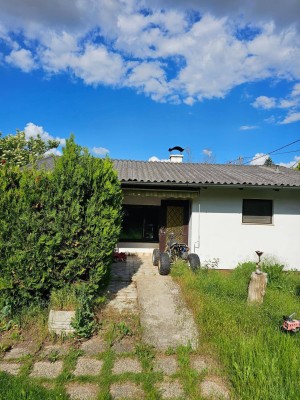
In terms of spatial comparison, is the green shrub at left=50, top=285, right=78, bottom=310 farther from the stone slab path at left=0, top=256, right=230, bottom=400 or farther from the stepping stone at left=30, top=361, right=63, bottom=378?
the stepping stone at left=30, top=361, right=63, bottom=378

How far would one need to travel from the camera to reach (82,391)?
3402 mm

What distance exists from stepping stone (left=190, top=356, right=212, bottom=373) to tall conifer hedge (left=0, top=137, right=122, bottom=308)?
7.03 ft

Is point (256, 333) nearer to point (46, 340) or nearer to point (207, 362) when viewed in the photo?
point (207, 362)

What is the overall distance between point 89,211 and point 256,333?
348cm

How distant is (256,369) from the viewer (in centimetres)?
356

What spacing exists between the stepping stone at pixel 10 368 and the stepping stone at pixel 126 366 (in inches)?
51.1

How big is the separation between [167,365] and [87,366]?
111cm

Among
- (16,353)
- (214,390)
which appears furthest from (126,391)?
(16,353)

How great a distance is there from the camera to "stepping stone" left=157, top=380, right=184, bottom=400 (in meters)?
3.34

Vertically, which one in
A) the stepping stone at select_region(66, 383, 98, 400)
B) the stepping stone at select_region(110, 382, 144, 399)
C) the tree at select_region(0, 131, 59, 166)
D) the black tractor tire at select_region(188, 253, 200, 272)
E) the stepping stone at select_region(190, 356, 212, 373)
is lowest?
the stepping stone at select_region(66, 383, 98, 400)

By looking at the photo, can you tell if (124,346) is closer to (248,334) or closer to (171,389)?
(171,389)

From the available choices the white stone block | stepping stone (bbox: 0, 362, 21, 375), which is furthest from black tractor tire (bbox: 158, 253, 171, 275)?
stepping stone (bbox: 0, 362, 21, 375)

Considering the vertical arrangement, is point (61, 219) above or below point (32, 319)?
above

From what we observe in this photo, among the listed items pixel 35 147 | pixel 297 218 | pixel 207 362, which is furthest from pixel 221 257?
pixel 35 147
